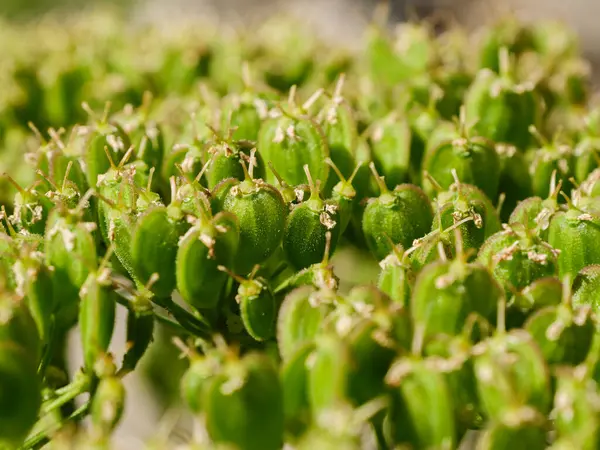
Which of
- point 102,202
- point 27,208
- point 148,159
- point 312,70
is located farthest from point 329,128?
point 312,70

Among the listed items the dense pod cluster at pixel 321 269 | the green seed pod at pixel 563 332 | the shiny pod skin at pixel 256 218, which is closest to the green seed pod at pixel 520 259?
the dense pod cluster at pixel 321 269

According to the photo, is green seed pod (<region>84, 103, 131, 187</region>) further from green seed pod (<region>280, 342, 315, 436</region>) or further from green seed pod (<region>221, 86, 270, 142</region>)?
green seed pod (<region>280, 342, 315, 436</region>)

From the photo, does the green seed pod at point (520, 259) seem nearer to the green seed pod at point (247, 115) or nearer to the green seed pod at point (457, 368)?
the green seed pod at point (457, 368)

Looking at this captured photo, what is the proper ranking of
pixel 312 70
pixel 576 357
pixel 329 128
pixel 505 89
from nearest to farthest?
pixel 576 357 → pixel 329 128 → pixel 505 89 → pixel 312 70

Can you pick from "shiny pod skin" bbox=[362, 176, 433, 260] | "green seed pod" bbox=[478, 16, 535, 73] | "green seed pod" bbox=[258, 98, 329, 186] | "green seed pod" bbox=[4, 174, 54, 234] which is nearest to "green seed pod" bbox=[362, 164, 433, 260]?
"shiny pod skin" bbox=[362, 176, 433, 260]

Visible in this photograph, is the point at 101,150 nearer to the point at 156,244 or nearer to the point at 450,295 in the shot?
the point at 156,244

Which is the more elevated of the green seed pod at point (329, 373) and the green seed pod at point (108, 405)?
the green seed pod at point (329, 373)

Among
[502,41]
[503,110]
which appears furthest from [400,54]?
[503,110]

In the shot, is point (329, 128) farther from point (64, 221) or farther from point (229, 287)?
point (64, 221)
